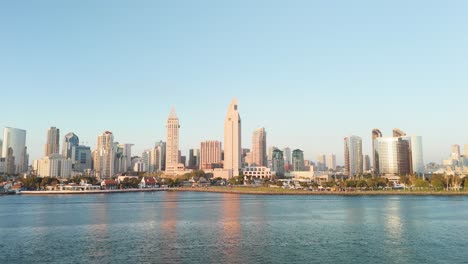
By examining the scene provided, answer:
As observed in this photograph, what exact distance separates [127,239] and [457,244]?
103 feet

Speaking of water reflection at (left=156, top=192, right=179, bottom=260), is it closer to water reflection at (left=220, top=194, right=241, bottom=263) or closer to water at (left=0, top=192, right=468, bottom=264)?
water at (left=0, top=192, right=468, bottom=264)

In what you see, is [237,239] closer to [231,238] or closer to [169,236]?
[231,238]

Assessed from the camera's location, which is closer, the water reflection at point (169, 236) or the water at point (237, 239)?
the water at point (237, 239)

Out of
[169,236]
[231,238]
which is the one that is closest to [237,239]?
[231,238]

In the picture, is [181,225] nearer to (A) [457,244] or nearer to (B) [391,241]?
(B) [391,241]

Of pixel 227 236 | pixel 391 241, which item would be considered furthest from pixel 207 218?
pixel 391 241

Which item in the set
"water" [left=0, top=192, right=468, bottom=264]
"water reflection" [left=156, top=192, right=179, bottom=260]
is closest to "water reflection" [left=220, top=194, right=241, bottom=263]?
"water" [left=0, top=192, right=468, bottom=264]

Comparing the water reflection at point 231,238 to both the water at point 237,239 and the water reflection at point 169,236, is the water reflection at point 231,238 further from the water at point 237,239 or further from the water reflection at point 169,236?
the water reflection at point 169,236

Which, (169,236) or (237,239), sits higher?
(169,236)

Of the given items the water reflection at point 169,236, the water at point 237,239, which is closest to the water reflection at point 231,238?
the water at point 237,239

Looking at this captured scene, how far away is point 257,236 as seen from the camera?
4188 cm

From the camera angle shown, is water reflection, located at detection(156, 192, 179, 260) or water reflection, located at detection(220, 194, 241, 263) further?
water reflection, located at detection(156, 192, 179, 260)

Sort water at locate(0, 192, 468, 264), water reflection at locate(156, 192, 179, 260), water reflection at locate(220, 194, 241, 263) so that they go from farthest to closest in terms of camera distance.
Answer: water reflection at locate(156, 192, 179, 260), water reflection at locate(220, 194, 241, 263), water at locate(0, 192, 468, 264)

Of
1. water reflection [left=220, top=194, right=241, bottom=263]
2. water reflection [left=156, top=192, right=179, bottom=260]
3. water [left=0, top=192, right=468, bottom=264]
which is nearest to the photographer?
water [left=0, top=192, right=468, bottom=264]
